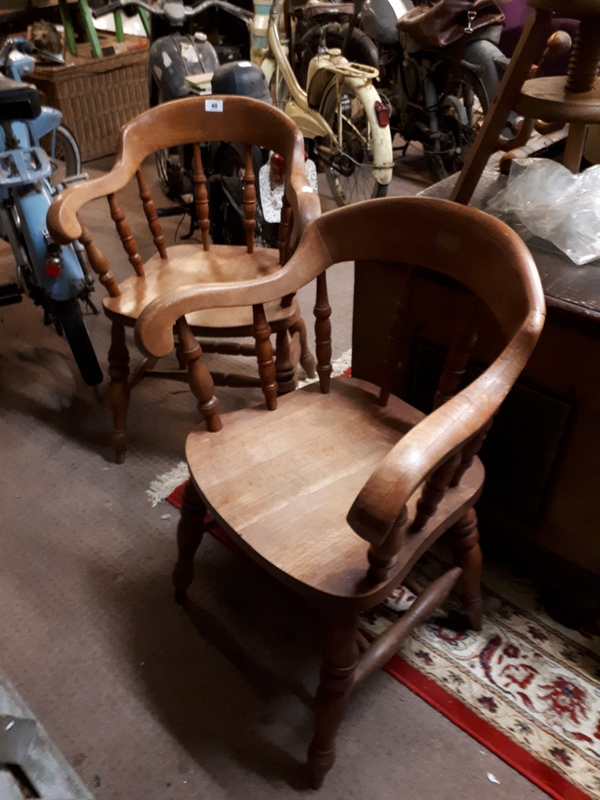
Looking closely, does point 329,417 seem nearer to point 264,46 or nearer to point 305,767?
point 305,767

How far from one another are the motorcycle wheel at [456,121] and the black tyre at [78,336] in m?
1.87

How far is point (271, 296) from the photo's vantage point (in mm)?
992

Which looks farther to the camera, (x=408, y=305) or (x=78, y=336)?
(x=78, y=336)

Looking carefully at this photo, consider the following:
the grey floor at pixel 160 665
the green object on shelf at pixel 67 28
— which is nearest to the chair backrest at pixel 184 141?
the grey floor at pixel 160 665

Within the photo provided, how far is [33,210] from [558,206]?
127cm

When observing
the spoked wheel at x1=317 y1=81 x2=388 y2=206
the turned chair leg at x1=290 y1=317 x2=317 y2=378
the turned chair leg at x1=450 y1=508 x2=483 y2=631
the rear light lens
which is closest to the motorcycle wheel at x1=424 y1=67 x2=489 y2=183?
the spoked wheel at x1=317 y1=81 x2=388 y2=206

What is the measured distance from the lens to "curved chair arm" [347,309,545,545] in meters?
0.64

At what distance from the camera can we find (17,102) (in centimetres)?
150

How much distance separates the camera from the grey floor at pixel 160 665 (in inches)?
40.5

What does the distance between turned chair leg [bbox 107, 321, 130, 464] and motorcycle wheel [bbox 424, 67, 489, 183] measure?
1932 mm

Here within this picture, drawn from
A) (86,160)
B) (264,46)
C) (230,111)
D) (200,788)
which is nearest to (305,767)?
(200,788)

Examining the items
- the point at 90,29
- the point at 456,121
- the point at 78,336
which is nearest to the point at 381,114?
the point at 456,121

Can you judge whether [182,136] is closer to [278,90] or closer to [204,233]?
[204,233]

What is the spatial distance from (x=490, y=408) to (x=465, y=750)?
691 mm
